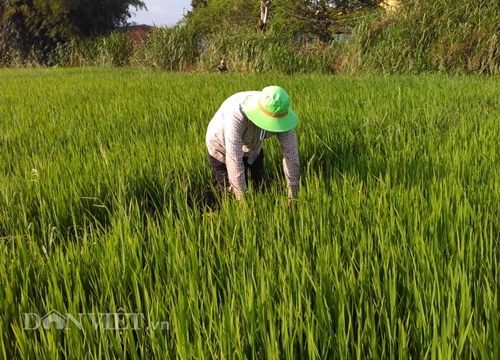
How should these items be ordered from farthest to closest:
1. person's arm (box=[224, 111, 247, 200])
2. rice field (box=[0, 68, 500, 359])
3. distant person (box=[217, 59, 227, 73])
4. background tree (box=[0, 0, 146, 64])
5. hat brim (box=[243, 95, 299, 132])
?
background tree (box=[0, 0, 146, 64]) → distant person (box=[217, 59, 227, 73]) → person's arm (box=[224, 111, 247, 200]) → hat brim (box=[243, 95, 299, 132]) → rice field (box=[0, 68, 500, 359])

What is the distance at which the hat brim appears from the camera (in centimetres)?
158

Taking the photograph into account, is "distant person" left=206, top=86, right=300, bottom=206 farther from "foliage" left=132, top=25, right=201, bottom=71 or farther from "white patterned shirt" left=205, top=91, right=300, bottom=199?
"foliage" left=132, top=25, right=201, bottom=71

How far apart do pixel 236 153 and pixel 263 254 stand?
65 cm

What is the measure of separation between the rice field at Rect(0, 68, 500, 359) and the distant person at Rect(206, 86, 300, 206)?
12 centimetres

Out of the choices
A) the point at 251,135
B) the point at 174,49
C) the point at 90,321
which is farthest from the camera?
the point at 174,49

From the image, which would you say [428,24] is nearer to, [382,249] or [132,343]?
[382,249]

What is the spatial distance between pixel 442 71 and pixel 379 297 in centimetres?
681

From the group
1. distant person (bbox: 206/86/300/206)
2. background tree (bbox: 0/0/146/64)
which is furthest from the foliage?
distant person (bbox: 206/86/300/206)

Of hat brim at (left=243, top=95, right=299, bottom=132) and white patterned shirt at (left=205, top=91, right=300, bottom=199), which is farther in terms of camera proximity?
white patterned shirt at (left=205, top=91, right=300, bottom=199)

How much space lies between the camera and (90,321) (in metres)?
0.93

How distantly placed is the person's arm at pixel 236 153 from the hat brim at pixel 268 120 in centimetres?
11

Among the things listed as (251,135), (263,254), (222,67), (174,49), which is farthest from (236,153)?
(174,49)

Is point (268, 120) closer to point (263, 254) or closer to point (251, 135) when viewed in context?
point (251, 135)

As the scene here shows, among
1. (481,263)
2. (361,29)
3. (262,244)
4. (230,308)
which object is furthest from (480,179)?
(361,29)
